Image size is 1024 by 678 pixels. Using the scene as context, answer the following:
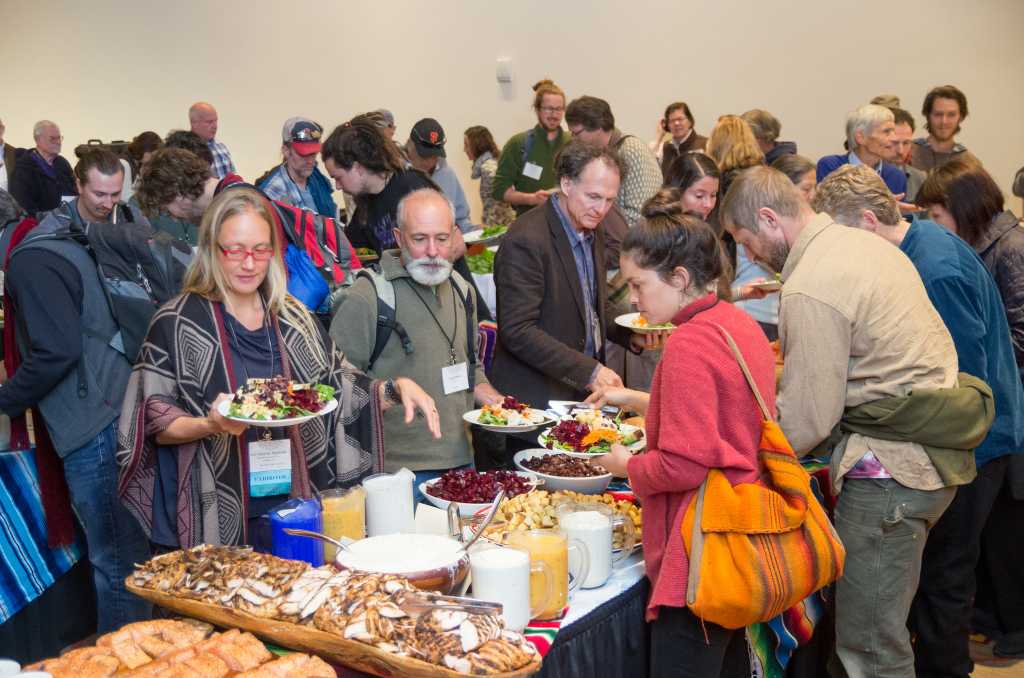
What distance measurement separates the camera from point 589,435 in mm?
2684

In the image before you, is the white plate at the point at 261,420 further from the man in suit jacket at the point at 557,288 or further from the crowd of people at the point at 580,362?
the man in suit jacket at the point at 557,288

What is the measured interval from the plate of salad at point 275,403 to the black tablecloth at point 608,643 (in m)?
0.66

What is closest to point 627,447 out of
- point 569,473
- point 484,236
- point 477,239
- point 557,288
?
point 569,473

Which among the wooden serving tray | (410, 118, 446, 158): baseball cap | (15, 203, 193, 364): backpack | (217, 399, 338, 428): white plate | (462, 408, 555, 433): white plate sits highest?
(410, 118, 446, 158): baseball cap

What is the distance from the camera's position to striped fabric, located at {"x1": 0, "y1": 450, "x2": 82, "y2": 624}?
9.73 feet

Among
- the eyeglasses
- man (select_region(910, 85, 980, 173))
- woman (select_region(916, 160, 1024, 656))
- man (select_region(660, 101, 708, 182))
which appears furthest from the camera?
man (select_region(660, 101, 708, 182))

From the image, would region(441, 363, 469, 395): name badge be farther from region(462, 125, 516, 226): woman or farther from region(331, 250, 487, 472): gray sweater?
region(462, 125, 516, 226): woman

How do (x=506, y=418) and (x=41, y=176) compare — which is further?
(x=41, y=176)

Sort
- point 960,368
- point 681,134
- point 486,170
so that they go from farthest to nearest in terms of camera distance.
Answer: point 486,170
point 681,134
point 960,368

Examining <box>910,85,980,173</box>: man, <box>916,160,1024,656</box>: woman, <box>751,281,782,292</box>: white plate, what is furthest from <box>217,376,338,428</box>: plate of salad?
<box>910,85,980,173</box>: man

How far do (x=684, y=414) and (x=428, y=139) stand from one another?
131 inches

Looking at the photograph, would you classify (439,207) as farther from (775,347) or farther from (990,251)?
(990,251)

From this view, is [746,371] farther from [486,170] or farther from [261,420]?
[486,170]

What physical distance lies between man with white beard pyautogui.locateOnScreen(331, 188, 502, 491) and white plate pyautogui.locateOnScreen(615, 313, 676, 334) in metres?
0.80
